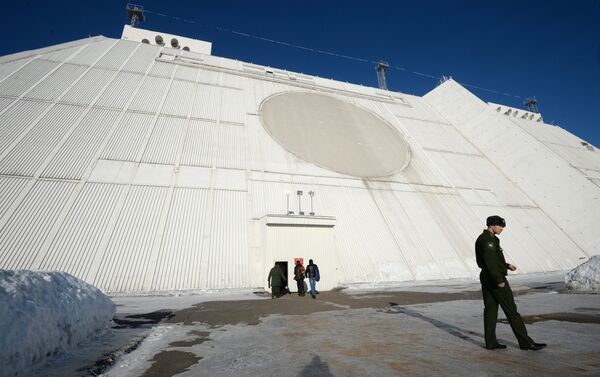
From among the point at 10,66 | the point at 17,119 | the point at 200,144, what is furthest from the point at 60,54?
the point at 200,144

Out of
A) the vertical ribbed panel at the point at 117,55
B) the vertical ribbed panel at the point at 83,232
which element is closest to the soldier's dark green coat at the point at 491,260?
the vertical ribbed panel at the point at 83,232

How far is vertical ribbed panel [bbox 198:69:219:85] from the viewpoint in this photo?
979 inches

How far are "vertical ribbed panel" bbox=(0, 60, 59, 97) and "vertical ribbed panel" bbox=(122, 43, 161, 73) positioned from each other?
4962mm

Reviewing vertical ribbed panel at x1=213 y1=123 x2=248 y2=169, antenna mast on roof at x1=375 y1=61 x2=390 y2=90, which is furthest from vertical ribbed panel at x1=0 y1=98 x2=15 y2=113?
antenna mast on roof at x1=375 y1=61 x2=390 y2=90

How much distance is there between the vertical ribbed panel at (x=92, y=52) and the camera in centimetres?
2253

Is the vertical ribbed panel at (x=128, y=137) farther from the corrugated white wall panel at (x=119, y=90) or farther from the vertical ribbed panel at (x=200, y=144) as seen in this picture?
the vertical ribbed panel at (x=200, y=144)

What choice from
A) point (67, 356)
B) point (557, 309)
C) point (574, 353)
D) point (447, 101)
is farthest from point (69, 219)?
point (447, 101)

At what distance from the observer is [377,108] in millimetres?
30031

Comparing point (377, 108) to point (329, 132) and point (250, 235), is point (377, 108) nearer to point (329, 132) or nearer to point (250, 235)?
point (329, 132)

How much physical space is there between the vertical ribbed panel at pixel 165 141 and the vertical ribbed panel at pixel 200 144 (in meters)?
0.50

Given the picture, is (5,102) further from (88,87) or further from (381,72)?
(381,72)

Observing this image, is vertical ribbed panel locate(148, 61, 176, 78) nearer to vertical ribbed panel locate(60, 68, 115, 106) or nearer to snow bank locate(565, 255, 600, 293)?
vertical ribbed panel locate(60, 68, 115, 106)

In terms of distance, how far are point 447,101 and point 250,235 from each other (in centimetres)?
Result: 3008

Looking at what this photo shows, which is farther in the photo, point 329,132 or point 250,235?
point 329,132
